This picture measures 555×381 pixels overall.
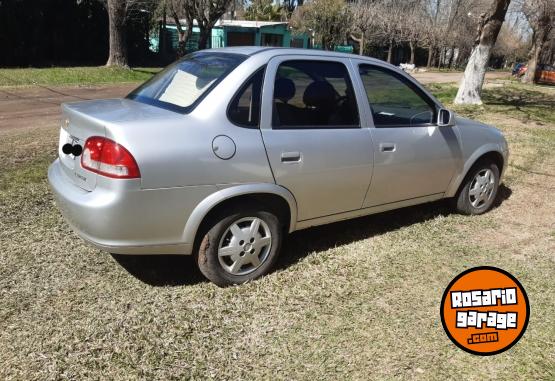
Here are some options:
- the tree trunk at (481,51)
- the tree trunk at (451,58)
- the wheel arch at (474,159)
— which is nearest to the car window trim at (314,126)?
the wheel arch at (474,159)

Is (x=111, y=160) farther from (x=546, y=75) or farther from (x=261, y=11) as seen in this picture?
(x=261, y=11)

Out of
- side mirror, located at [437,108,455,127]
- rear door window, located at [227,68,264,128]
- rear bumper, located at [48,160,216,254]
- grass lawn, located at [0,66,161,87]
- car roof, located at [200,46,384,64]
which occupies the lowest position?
grass lawn, located at [0,66,161,87]

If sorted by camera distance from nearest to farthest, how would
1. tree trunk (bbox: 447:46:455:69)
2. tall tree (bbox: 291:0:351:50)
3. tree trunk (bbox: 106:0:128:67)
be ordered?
tree trunk (bbox: 106:0:128:67) < tall tree (bbox: 291:0:351:50) < tree trunk (bbox: 447:46:455:69)

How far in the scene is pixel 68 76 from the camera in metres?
16.4

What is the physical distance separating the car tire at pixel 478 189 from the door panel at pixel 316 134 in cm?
154

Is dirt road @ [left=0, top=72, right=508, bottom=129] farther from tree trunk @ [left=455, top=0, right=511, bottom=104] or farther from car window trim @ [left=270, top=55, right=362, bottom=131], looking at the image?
tree trunk @ [left=455, top=0, right=511, bottom=104]

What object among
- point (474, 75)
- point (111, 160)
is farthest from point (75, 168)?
point (474, 75)

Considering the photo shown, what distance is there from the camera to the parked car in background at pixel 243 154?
10.0 feet

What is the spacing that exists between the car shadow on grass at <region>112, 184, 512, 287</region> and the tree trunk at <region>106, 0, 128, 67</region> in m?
14.4

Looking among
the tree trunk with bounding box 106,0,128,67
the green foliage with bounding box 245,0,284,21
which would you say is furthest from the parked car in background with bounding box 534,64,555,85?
the tree trunk with bounding box 106,0,128,67

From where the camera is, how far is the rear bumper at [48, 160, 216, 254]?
2.99 meters

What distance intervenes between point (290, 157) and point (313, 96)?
0.64m

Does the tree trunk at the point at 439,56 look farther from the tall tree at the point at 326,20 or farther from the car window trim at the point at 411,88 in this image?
the car window trim at the point at 411,88

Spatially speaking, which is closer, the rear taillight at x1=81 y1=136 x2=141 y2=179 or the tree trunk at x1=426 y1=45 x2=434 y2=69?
the rear taillight at x1=81 y1=136 x2=141 y2=179
